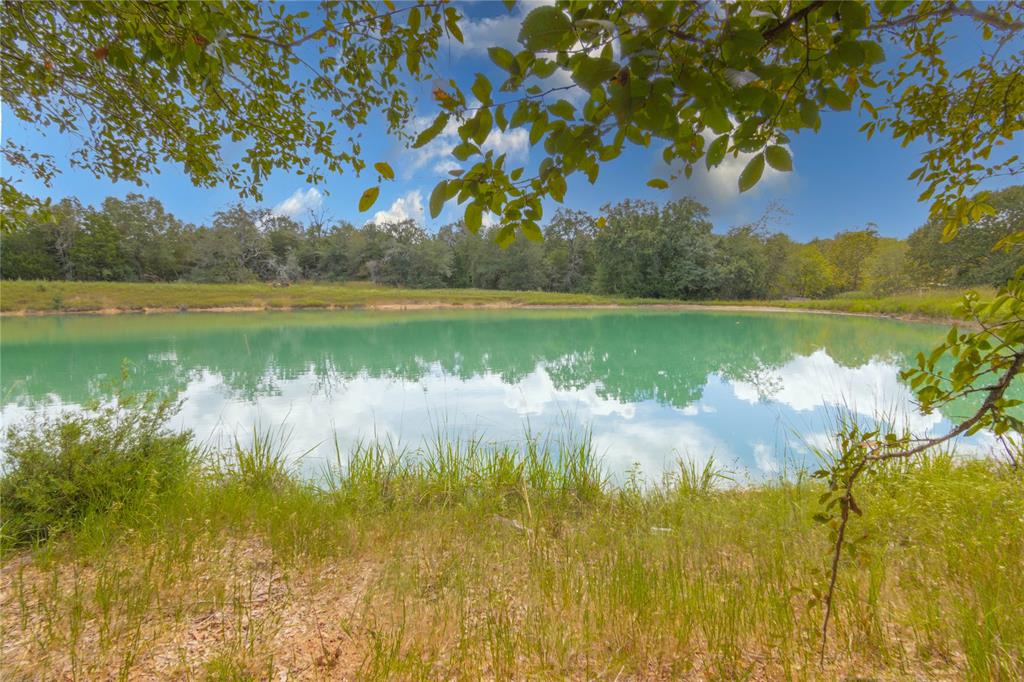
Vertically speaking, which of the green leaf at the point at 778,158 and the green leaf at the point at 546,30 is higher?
the green leaf at the point at 546,30

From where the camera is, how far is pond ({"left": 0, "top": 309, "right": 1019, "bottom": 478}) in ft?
17.4

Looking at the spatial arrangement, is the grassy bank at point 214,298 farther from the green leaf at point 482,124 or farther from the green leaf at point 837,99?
the green leaf at point 837,99

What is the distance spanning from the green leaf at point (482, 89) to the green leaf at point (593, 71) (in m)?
0.19

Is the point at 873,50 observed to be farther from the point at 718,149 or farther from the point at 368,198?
the point at 368,198

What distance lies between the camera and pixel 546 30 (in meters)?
0.67

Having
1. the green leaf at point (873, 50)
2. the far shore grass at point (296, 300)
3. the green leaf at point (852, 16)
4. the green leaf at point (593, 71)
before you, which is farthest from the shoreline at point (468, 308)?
the green leaf at point (593, 71)

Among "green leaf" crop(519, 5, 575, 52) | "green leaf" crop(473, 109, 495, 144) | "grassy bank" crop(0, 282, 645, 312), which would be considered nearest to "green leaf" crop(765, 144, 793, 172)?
"green leaf" crop(519, 5, 575, 52)

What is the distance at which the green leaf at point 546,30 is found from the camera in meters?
0.65

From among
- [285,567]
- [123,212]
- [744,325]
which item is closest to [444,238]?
[123,212]

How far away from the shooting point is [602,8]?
0.77m

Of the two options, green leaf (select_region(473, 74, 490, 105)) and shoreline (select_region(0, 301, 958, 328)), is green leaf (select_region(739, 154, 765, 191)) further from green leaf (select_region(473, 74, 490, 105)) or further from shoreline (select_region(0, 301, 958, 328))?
shoreline (select_region(0, 301, 958, 328))

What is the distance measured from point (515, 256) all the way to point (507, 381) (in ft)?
113

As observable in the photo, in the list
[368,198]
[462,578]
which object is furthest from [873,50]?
Answer: [462,578]

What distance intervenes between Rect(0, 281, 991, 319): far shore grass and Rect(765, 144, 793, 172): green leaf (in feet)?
80.6
